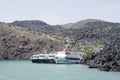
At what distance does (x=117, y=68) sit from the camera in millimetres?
116812

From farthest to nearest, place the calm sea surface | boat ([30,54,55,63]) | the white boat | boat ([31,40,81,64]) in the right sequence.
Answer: boat ([30,54,55,63]), boat ([31,40,81,64]), the white boat, the calm sea surface

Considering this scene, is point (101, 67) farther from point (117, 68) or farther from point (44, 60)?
point (44, 60)

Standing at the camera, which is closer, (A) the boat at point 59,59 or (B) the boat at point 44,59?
(A) the boat at point 59,59

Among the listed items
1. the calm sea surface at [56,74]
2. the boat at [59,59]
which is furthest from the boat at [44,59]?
the calm sea surface at [56,74]

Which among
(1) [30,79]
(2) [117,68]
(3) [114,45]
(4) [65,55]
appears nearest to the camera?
(1) [30,79]

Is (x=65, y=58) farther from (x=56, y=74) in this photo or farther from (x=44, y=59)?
(x=56, y=74)

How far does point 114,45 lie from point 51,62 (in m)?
60.2

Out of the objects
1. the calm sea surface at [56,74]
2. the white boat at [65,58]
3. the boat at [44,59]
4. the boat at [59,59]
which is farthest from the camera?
the boat at [44,59]

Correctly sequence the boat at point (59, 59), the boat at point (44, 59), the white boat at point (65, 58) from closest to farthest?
the white boat at point (65, 58), the boat at point (59, 59), the boat at point (44, 59)

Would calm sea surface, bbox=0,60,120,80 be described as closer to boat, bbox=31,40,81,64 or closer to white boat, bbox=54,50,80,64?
white boat, bbox=54,50,80,64

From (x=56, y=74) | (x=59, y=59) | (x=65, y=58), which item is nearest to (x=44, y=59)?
(x=59, y=59)

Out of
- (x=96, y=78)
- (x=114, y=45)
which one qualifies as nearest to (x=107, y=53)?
(x=114, y=45)

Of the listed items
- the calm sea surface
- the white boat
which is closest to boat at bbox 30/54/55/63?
the white boat

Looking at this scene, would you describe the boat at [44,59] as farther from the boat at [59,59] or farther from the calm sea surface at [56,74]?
the calm sea surface at [56,74]
